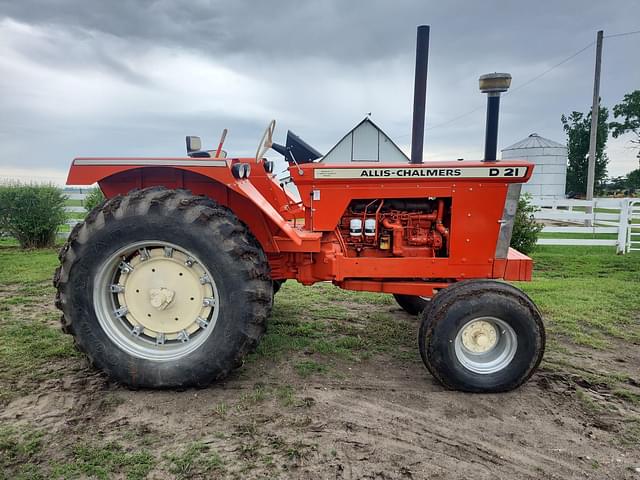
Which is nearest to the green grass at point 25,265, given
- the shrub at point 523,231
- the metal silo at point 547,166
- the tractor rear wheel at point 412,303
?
the tractor rear wheel at point 412,303

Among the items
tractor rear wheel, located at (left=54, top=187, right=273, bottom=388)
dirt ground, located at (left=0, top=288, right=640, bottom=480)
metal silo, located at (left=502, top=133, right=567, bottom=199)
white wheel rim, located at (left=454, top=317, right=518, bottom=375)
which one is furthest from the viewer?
metal silo, located at (left=502, top=133, right=567, bottom=199)

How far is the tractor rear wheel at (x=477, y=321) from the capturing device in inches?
112

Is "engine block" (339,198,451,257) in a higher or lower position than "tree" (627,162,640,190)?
lower

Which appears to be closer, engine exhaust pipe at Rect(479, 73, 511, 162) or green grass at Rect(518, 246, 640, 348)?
engine exhaust pipe at Rect(479, 73, 511, 162)

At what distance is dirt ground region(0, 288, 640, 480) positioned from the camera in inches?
85.2

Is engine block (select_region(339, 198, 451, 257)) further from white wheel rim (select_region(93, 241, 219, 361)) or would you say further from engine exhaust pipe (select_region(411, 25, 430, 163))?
white wheel rim (select_region(93, 241, 219, 361))

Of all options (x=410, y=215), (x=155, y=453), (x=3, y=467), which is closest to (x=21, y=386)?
(x=3, y=467)

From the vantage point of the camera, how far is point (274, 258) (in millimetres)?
3498

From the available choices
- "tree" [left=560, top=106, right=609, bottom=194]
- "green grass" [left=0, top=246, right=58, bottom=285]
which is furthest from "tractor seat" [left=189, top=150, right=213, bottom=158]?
"tree" [left=560, top=106, right=609, bottom=194]

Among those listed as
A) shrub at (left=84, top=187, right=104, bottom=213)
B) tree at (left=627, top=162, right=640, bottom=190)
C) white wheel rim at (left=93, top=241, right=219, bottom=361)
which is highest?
tree at (left=627, top=162, right=640, bottom=190)

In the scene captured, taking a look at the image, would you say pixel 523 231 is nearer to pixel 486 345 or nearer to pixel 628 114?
pixel 486 345

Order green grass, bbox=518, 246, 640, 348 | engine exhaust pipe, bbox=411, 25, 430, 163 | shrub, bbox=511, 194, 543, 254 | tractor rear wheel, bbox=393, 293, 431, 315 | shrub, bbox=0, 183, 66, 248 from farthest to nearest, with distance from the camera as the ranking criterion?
shrub, bbox=0, 183, 66, 248 → shrub, bbox=511, 194, 543, 254 → tractor rear wheel, bbox=393, 293, 431, 315 → green grass, bbox=518, 246, 640, 348 → engine exhaust pipe, bbox=411, 25, 430, 163

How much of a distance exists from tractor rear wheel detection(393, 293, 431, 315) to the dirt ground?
1.34 meters

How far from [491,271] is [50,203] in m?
9.18
